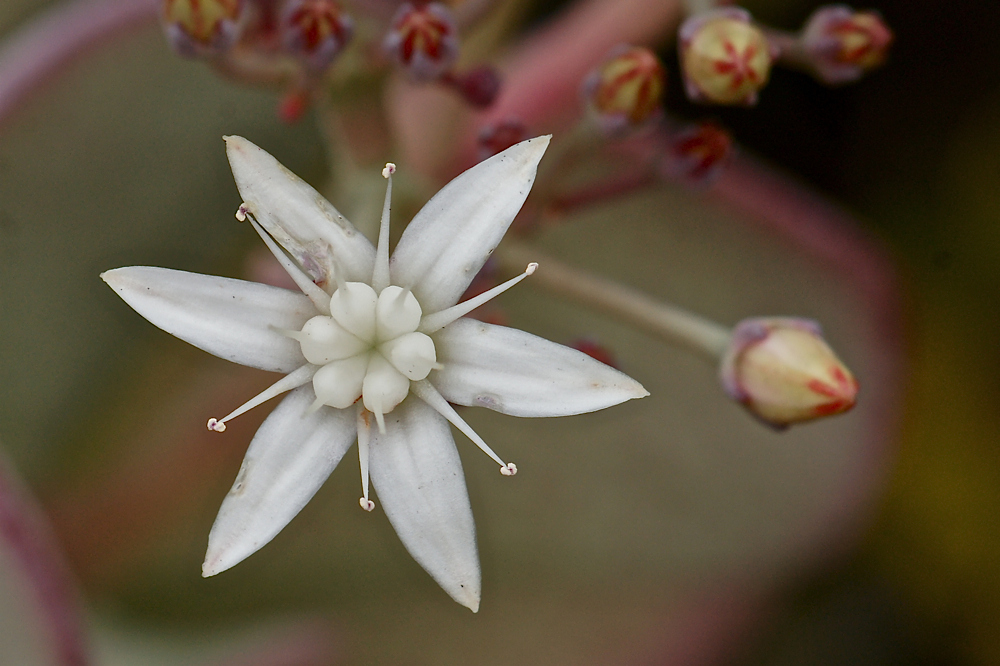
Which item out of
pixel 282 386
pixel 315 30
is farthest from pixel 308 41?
pixel 282 386

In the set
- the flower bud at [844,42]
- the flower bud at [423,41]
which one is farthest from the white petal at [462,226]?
the flower bud at [844,42]

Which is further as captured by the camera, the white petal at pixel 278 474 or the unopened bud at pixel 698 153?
the unopened bud at pixel 698 153

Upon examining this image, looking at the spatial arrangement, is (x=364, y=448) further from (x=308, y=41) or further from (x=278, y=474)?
(x=308, y=41)

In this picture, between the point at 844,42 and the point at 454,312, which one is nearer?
the point at 454,312

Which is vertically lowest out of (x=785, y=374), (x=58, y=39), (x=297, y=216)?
(x=785, y=374)

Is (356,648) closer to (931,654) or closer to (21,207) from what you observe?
(21,207)

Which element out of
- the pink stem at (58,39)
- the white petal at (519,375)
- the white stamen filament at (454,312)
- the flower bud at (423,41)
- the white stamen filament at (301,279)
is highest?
the pink stem at (58,39)

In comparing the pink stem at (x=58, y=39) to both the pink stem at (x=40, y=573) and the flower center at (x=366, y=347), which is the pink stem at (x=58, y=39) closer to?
the pink stem at (x=40, y=573)
